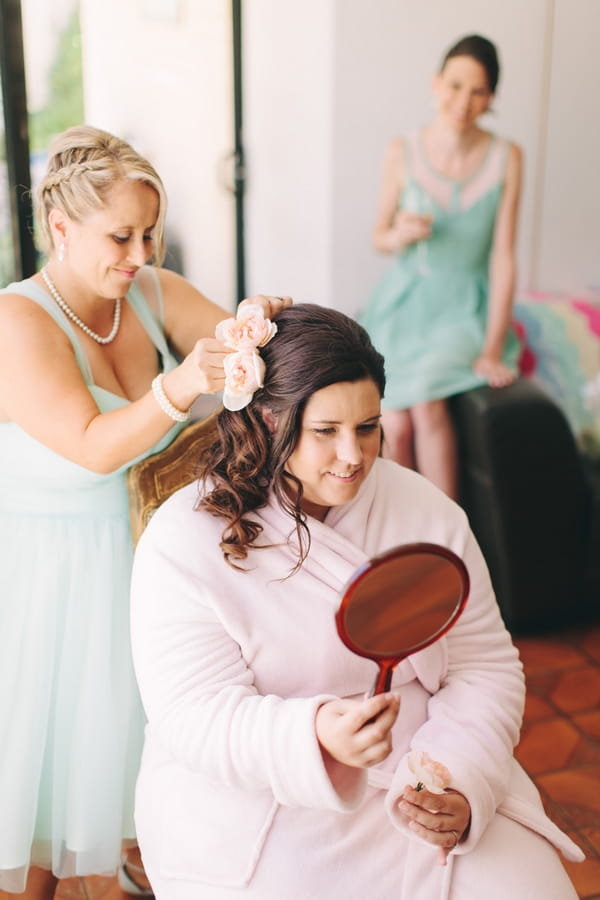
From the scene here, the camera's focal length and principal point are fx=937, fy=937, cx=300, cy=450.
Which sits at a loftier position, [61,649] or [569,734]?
[61,649]

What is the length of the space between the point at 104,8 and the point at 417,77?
3.59 ft

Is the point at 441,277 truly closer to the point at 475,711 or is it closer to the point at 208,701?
the point at 475,711

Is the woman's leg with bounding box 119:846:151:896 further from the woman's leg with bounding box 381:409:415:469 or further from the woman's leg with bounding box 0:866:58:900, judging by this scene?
the woman's leg with bounding box 381:409:415:469

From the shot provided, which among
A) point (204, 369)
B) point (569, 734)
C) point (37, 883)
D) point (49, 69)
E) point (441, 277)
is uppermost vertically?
point (49, 69)

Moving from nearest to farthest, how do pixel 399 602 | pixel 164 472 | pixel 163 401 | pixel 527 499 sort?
pixel 399 602, pixel 163 401, pixel 164 472, pixel 527 499

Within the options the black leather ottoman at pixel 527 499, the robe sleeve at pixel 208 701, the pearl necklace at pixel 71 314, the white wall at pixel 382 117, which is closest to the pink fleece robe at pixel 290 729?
the robe sleeve at pixel 208 701

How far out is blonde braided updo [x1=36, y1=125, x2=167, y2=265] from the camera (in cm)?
129

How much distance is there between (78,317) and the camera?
1.40 metres

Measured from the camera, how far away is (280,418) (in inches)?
45.6

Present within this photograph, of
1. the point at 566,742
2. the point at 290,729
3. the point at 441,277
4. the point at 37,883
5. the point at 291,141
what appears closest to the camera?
the point at 290,729

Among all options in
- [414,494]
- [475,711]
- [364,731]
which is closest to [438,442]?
[414,494]

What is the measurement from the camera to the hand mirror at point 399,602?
0.86m

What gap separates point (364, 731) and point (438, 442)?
5.94 ft

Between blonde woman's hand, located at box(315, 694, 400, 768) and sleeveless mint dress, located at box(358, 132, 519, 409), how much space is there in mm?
1911
